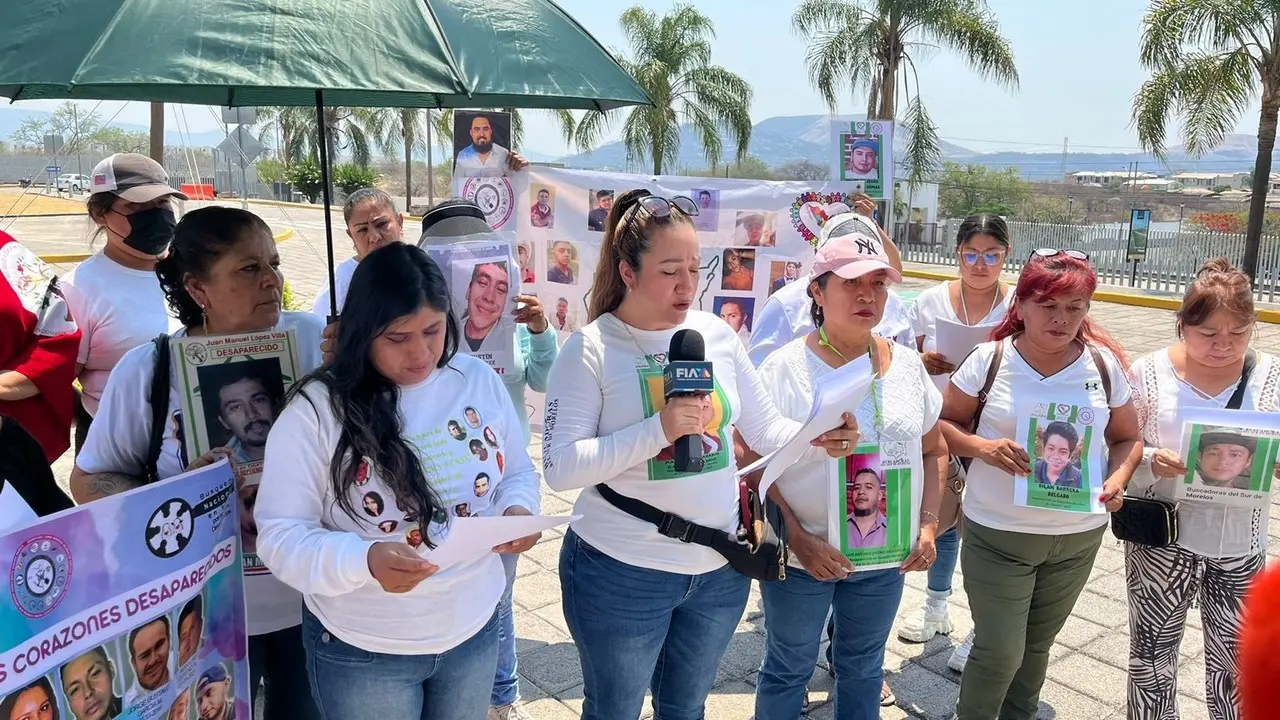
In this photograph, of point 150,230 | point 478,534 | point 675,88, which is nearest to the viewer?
point 478,534

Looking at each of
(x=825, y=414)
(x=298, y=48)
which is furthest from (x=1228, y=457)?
(x=298, y=48)

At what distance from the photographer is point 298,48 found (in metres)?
1.90

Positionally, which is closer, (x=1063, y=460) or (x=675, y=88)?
(x=1063, y=460)

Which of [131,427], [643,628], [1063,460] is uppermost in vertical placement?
[131,427]

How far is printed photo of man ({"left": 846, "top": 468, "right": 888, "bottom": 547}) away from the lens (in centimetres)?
266

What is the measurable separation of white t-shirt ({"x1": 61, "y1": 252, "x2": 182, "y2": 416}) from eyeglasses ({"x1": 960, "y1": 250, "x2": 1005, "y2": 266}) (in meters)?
3.32

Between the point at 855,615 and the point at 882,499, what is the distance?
0.39 m

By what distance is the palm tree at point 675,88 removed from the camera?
24531 mm

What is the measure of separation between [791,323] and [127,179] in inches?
100

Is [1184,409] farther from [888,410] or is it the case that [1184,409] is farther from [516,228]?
[516,228]

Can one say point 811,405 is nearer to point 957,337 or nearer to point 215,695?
point 957,337

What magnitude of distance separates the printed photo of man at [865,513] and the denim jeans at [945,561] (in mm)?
1453

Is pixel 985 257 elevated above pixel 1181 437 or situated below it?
above

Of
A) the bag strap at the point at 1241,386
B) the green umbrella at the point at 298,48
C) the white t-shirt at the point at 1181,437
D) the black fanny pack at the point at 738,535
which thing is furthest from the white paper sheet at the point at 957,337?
the green umbrella at the point at 298,48
